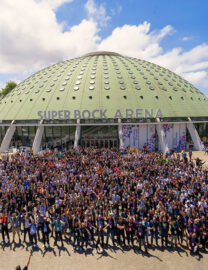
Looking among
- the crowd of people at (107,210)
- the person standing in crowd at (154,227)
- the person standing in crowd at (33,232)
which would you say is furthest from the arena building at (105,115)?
the person standing in crowd at (33,232)

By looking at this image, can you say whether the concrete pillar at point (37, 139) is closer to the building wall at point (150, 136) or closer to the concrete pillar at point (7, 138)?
the concrete pillar at point (7, 138)

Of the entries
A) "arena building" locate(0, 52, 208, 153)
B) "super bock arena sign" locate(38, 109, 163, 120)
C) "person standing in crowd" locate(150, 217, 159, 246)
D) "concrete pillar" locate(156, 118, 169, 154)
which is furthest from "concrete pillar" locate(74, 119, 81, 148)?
"person standing in crowd" locate(150, 217, 159, 246)

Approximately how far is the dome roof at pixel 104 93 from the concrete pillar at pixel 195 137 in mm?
2532

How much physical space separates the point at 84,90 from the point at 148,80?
1529 centimetres

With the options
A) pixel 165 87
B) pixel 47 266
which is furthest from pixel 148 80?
pixel 47 266

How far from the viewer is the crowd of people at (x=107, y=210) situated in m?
10.2

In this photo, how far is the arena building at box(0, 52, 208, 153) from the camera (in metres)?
35.5

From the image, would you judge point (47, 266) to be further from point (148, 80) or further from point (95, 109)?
point (148, 80)

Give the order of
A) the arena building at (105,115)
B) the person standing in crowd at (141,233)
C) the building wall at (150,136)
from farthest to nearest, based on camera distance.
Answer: the arena building at (105,115)
the building wall at (150,136)
the person standing in crowd at (141,233)

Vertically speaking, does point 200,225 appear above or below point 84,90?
below

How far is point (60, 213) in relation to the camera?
1197cm

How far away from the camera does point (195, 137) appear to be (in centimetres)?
3684

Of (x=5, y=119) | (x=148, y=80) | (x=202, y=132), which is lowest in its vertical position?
(x=202, y=132)

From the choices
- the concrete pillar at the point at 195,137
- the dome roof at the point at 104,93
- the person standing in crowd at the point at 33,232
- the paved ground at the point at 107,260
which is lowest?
the paved ground at the point at 107,260
